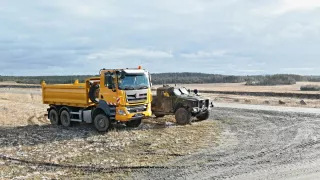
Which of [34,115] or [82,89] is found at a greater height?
[82,89]

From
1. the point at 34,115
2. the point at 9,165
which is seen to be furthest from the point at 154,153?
the point at 34,115

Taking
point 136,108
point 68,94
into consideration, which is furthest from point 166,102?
point 68,94

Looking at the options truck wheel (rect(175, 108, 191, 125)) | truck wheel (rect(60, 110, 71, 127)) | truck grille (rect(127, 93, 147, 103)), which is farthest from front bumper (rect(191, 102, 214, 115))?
truck wheel (rect(60, 110, 71, 127))

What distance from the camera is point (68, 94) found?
61.7 ft

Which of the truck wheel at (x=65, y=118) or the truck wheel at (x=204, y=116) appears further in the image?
the truck wheel at (x=204, y=116)

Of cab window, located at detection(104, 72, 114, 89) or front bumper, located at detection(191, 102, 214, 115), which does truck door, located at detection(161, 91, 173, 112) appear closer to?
front bumper, located at detection(191, 102, 214, 115)

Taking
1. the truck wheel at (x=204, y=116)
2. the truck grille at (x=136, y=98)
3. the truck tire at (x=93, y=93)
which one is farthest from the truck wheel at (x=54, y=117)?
the truck wheel at (x=204, y=116)

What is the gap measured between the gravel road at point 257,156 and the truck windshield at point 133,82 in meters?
4.11

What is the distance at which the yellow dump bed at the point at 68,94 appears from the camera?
58.7ft

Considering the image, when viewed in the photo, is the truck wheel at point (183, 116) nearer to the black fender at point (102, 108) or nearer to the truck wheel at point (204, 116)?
the truck wheel at point (204, 116)

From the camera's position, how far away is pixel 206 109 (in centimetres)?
2052

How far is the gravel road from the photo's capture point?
9930 mm

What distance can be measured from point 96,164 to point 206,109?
10387 mm

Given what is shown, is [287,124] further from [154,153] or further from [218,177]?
[218,177]
